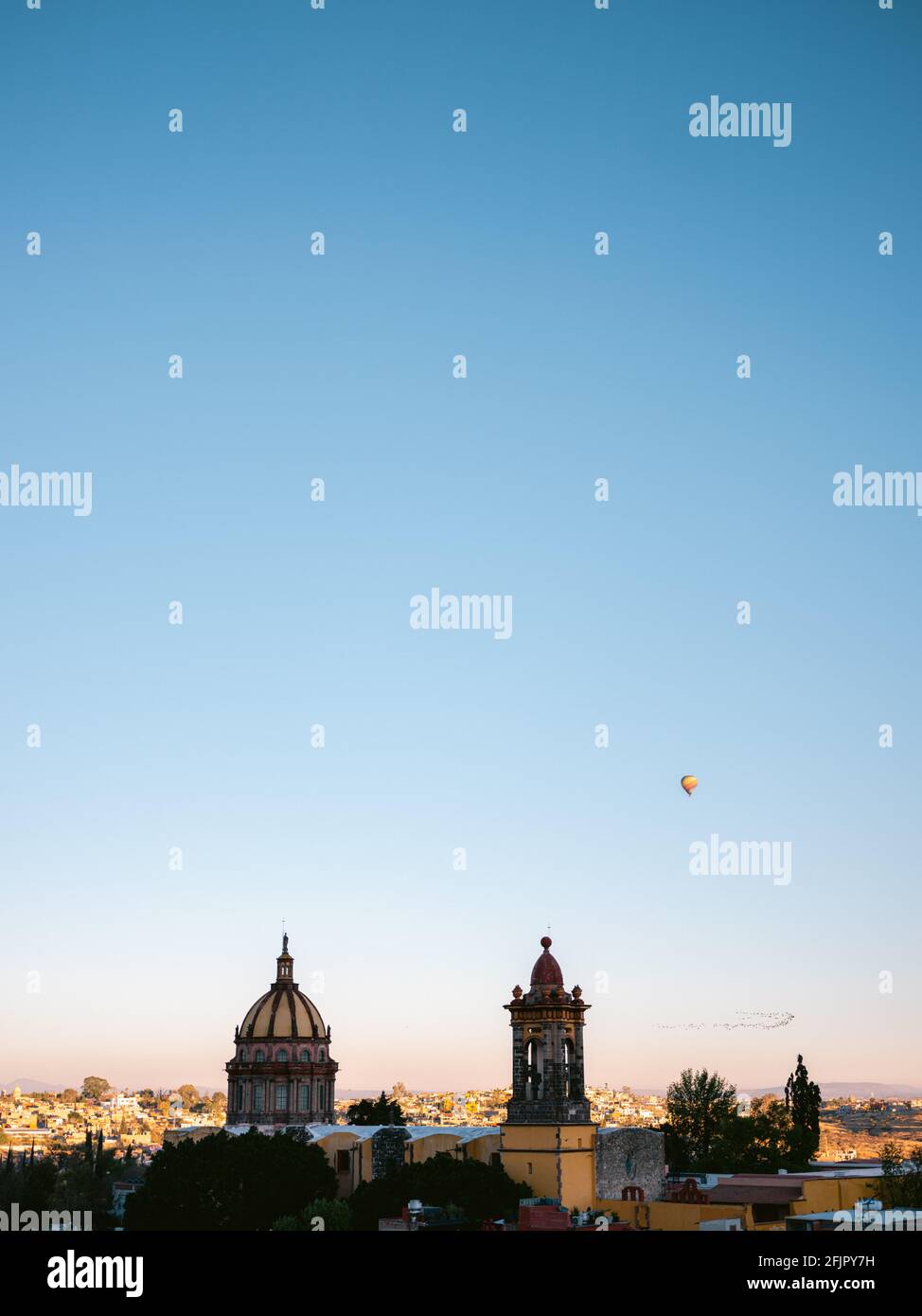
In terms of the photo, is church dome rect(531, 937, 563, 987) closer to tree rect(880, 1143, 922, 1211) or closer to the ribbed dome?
tree rect(880, 1143, 922, 1211)

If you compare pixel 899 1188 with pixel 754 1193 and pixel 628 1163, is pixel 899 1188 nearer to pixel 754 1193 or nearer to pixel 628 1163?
pixel 754 1193

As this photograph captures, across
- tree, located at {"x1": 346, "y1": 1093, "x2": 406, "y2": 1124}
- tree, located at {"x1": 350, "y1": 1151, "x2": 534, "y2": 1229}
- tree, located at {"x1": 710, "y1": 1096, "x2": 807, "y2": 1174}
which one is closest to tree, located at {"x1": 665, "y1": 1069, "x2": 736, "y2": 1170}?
tree, located at {"x1": 710, "y1": 1096, "x2": 807, "y2": 1174}

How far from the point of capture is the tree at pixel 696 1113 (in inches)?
4375

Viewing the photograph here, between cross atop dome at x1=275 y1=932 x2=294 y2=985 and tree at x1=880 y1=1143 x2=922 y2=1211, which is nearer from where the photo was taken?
tree at x1=880 y1=1143 x2=922 y2=1211

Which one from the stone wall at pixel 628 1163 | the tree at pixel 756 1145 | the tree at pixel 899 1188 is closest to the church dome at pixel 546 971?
the stone wall at pixel 628 1163

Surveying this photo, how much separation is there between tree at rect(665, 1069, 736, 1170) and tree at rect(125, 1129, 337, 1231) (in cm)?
4175

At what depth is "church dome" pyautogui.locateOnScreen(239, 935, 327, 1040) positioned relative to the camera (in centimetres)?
10962

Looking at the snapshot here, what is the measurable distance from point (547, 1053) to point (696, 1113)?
4086cm

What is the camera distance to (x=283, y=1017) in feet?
362
